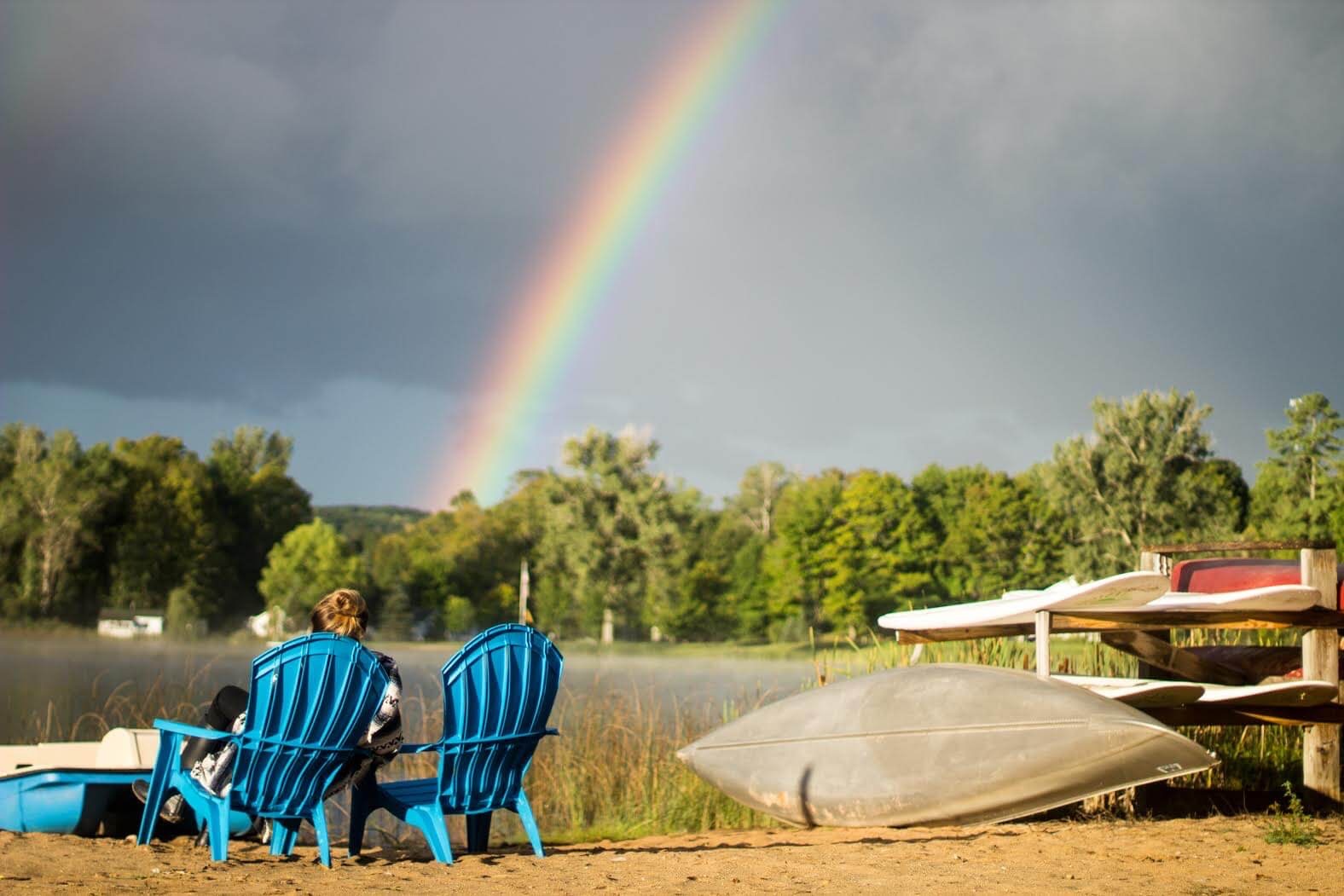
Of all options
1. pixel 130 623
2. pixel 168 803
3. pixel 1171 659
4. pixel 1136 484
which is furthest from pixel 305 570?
pixel 168 803

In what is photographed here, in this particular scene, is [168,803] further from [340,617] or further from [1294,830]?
[1294,830]

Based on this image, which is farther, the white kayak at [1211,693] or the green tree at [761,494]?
the green tree at [761,494]

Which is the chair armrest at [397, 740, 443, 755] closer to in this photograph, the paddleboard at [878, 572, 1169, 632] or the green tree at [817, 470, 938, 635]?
the paddleboard at [878, 572, 1169, 632]

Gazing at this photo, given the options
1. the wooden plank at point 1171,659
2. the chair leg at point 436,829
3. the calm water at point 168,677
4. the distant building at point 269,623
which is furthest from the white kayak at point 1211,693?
the distant building at point 269,623

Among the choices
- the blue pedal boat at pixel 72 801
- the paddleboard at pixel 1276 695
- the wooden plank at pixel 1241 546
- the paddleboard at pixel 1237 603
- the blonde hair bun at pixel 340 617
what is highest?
the wooden plank at pixel 1241 546

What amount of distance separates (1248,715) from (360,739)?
196 inches

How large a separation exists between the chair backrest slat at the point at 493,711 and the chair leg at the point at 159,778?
3.78 ft

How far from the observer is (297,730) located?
4.92m

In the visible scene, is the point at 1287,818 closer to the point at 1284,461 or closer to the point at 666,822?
the point at 666,822

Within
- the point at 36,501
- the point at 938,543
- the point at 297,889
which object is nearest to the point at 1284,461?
Result: the point at 938,543

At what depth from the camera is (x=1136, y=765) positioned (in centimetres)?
582

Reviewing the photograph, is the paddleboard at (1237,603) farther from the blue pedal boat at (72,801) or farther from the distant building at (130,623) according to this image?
the distant building at (130,623)

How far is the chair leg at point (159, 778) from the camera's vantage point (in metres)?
5.34

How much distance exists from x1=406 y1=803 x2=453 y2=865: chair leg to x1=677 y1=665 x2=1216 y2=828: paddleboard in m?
2.34
